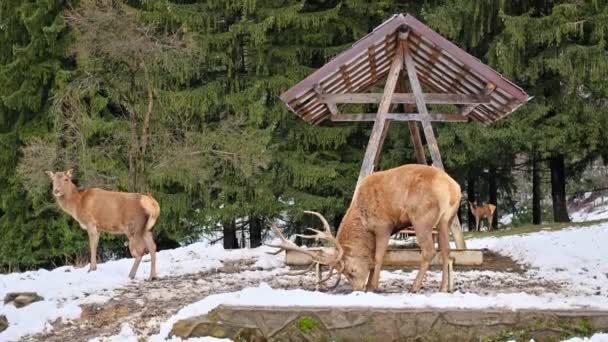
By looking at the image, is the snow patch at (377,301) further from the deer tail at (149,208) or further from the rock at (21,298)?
the deer tail at (149,208)

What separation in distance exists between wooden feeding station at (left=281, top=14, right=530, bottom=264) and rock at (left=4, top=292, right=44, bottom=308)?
4.62 m

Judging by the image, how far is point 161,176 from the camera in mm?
18750

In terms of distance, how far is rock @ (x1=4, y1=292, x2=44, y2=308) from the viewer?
29.5 feet

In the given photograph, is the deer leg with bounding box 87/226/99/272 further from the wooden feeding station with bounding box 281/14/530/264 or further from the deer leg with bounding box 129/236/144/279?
the wooden feeding station with bounding box 281/14/530/264

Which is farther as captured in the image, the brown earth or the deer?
the deer

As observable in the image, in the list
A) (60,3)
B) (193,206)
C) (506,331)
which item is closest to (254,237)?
(193,206)

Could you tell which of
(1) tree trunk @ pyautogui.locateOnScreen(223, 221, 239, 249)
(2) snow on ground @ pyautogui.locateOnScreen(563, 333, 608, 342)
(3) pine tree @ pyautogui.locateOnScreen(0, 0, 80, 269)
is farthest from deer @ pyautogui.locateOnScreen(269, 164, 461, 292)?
(3) pine tree @ pyautogui.locateOnScreen(0, 0, 80, 269)

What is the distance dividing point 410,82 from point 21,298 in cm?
660

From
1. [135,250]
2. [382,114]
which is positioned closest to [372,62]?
[382,114]

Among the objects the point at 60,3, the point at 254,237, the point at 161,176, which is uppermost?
the point at 60,3

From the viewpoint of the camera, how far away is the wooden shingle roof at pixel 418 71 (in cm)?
1104

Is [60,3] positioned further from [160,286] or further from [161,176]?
[160,286]

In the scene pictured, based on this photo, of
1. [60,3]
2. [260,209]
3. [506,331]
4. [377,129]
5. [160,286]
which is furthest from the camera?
[60,3]

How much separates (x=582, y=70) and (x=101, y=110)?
43.2 ft
